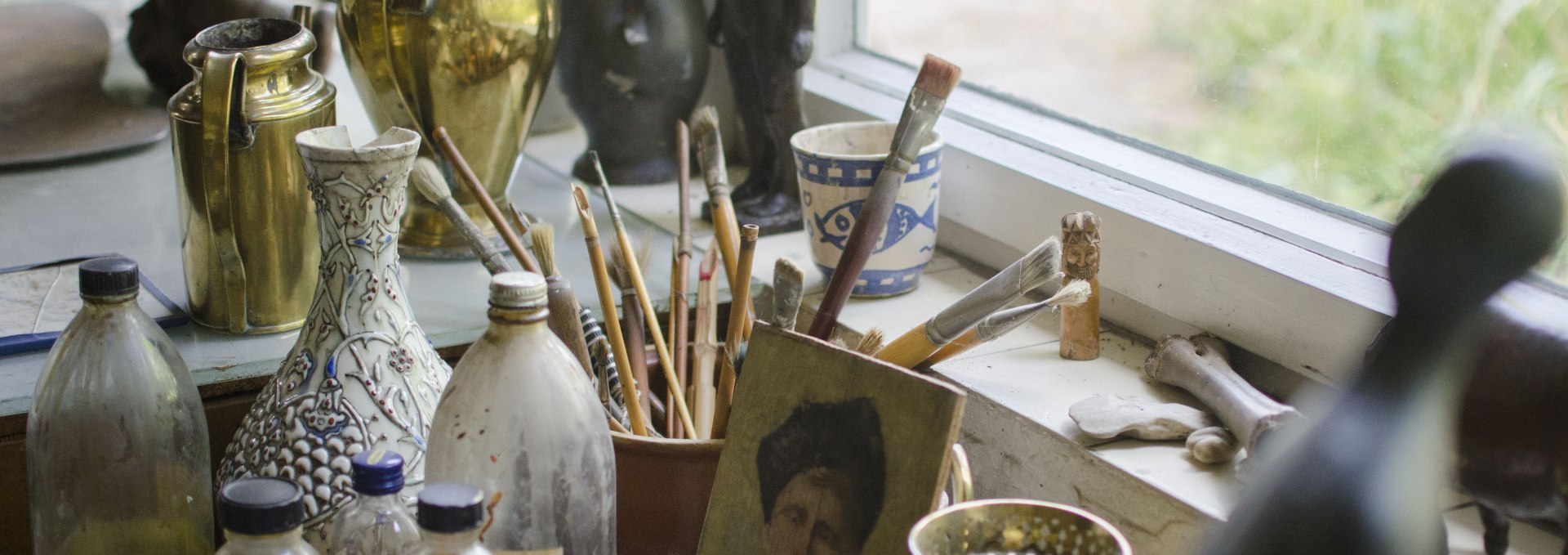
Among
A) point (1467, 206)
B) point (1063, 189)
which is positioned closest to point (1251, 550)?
point (1467, 206)

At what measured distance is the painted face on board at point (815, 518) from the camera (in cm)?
57

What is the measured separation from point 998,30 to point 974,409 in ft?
1.28

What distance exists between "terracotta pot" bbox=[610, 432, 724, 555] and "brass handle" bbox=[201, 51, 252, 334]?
28 centimetres

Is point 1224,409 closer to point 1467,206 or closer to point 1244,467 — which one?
point 1244,467

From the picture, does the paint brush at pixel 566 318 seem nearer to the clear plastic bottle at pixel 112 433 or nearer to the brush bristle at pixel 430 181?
the brush bristle at pixel 430 181

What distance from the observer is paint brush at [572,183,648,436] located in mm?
712

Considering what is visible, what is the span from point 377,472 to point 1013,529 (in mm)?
269

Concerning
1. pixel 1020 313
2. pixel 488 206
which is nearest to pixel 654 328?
pixel 488 206

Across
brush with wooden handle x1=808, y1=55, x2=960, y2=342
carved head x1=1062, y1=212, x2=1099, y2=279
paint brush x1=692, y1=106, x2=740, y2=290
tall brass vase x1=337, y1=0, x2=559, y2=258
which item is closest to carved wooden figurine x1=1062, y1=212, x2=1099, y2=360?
carved head x1=1062, y1=212, x2=1099, y2=279

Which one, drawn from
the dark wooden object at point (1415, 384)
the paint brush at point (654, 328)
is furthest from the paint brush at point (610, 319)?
the dark wooden object at point (1415, 384)

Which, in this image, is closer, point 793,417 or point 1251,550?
point 1251,550

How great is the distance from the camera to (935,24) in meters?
1.08

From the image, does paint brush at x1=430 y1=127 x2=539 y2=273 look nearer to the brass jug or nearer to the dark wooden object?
the brass jug

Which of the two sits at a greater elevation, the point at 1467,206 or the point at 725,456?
the point at 1467,206
